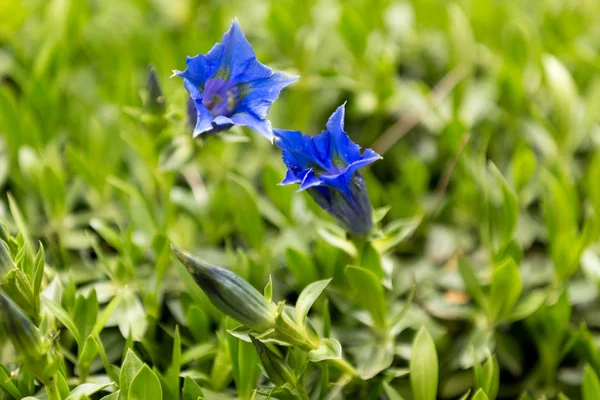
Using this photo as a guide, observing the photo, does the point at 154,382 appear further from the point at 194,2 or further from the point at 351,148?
the point at 194,2

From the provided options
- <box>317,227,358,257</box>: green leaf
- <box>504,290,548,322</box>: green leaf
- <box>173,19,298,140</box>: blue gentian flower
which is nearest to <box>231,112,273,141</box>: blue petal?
<box>173,19,298,140</box>: blue gentian flower

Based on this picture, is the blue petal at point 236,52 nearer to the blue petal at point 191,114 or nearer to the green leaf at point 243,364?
the blue petal at point 191,114

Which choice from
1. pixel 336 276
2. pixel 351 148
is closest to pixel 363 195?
pixel 351 148

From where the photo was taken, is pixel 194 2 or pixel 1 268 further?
pixel 194 2

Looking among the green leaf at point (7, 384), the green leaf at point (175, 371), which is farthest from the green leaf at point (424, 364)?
the green leaf at point (7, 384)

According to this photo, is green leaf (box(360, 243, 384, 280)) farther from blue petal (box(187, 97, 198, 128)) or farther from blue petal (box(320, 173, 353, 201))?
blue petal (box(187, 97, 198, 128))

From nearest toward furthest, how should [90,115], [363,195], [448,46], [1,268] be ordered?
[1,268] < [363,195] < [90,115] < [448,46]
